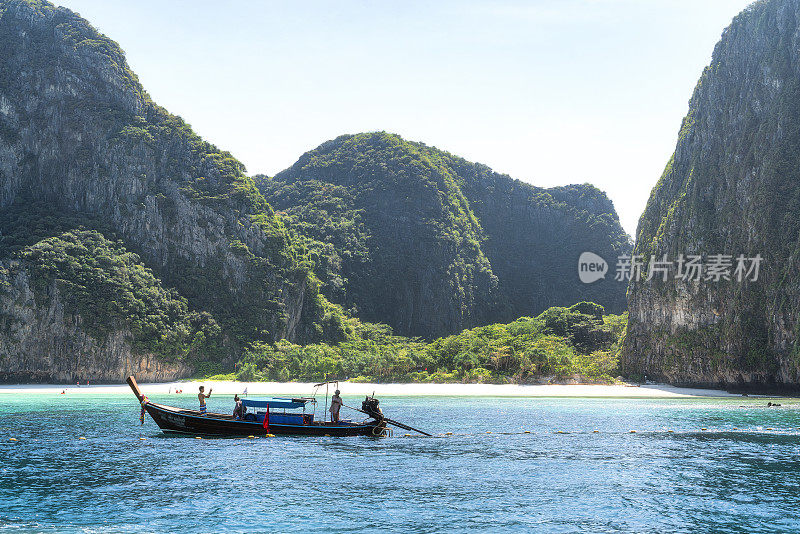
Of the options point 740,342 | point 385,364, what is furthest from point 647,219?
point 385,364

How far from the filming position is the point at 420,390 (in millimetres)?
70812

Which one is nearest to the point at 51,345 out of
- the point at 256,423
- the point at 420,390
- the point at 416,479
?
the point at 420,390

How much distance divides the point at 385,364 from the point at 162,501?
199 ft

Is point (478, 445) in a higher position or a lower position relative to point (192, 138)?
lower

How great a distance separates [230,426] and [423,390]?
39.4m

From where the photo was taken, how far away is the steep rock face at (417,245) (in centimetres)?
15975

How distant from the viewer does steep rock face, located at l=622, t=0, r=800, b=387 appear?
6738 cm

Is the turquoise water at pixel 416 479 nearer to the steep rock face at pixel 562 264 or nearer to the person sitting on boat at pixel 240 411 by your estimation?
the person sitting on boat at pixel 240 411

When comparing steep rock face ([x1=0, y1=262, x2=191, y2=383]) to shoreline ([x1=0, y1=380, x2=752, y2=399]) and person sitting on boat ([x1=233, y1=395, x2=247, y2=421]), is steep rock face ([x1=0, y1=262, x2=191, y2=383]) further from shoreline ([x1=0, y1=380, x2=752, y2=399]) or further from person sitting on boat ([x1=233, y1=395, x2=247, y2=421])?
person sitting on boat ([x1=233, y1=395, x2=247, y2=421])

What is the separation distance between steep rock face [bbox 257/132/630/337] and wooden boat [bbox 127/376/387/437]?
4428 inches

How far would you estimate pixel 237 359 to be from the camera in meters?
95.1

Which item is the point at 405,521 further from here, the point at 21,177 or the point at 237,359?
the point at 21,177

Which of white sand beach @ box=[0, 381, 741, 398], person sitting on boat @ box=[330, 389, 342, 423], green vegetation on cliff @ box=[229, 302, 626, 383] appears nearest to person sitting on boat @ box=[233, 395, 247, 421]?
person sitting on boat @ box=[330, 389, 342, 423]

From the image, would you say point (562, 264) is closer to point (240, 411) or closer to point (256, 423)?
point (256, 423)
